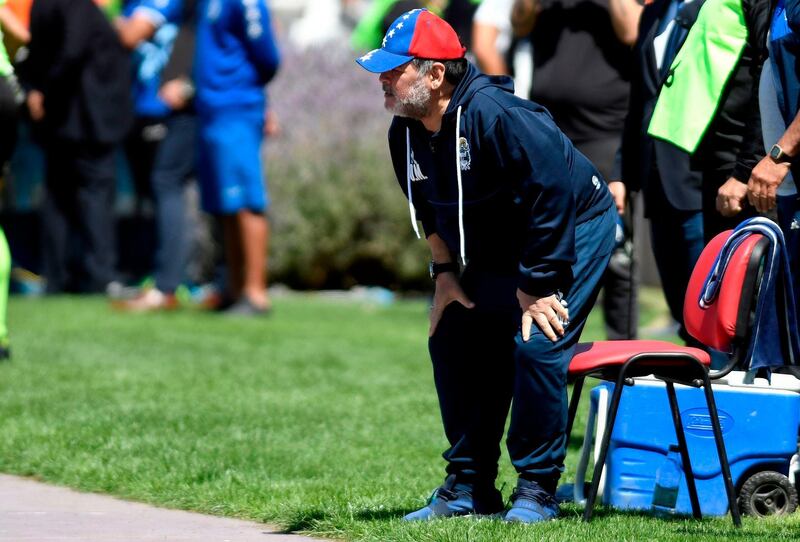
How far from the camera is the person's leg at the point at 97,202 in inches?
500

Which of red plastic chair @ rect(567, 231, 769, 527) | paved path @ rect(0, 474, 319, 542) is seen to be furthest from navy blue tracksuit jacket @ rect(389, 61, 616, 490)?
paved path @ rect(0, 474, 319, 542)

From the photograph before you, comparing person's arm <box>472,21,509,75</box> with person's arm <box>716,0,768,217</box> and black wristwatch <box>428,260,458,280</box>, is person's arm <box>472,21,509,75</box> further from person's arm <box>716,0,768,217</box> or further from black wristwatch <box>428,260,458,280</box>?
black wristwatch <box>428,260,458,280</box>

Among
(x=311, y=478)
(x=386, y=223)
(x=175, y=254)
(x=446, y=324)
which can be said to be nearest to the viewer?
(x=446, y=324)

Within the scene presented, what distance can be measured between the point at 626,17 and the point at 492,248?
2657mm

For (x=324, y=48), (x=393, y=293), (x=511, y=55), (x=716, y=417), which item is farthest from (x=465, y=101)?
(x=324, y=48)

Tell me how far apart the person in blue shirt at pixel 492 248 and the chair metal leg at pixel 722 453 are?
1.44 feet

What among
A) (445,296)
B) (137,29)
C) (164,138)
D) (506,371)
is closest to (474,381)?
(506,371)

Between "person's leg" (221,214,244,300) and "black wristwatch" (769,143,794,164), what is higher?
"black wristwatch" (769,143,794,164)

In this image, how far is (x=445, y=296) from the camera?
17.3 feet

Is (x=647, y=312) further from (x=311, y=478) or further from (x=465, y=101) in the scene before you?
(x=465, y=101)

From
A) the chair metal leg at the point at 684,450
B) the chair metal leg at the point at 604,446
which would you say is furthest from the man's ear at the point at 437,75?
the chair metal leg at the point at 684,450

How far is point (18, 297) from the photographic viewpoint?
40.8ft

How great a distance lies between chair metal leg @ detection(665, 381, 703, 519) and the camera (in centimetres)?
521

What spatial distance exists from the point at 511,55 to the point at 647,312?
3.29 metres
